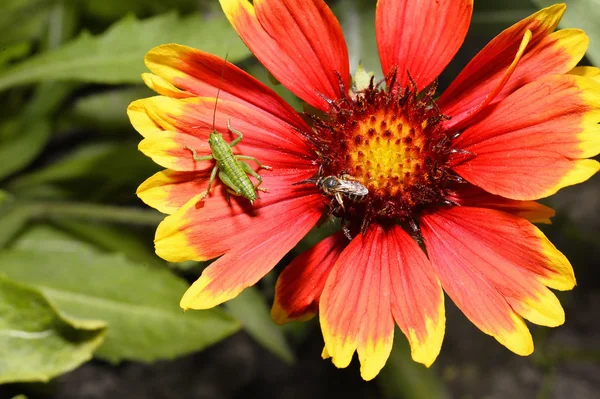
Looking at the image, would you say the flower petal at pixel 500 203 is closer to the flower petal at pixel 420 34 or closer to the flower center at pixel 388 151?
the flower center at pixel 388 151

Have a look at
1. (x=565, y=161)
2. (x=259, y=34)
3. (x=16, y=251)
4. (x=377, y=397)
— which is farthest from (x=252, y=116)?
(x=377, y=397)

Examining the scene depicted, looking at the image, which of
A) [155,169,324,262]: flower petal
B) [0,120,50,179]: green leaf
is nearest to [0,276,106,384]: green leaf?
[155,169,324,262]: flower petal

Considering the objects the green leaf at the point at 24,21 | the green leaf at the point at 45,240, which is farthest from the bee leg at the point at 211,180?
the green leaf at the point at 24,21

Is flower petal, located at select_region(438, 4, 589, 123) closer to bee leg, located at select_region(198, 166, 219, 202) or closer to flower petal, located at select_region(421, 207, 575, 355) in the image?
flower petal, located at select_region(421, 207, 575, 355)

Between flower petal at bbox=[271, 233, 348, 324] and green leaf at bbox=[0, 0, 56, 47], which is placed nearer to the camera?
flower petal at bbox=[271, 233, 348, 324]

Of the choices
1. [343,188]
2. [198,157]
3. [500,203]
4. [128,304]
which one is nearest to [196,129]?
[198,157]

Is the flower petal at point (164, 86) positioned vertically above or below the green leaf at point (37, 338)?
above
